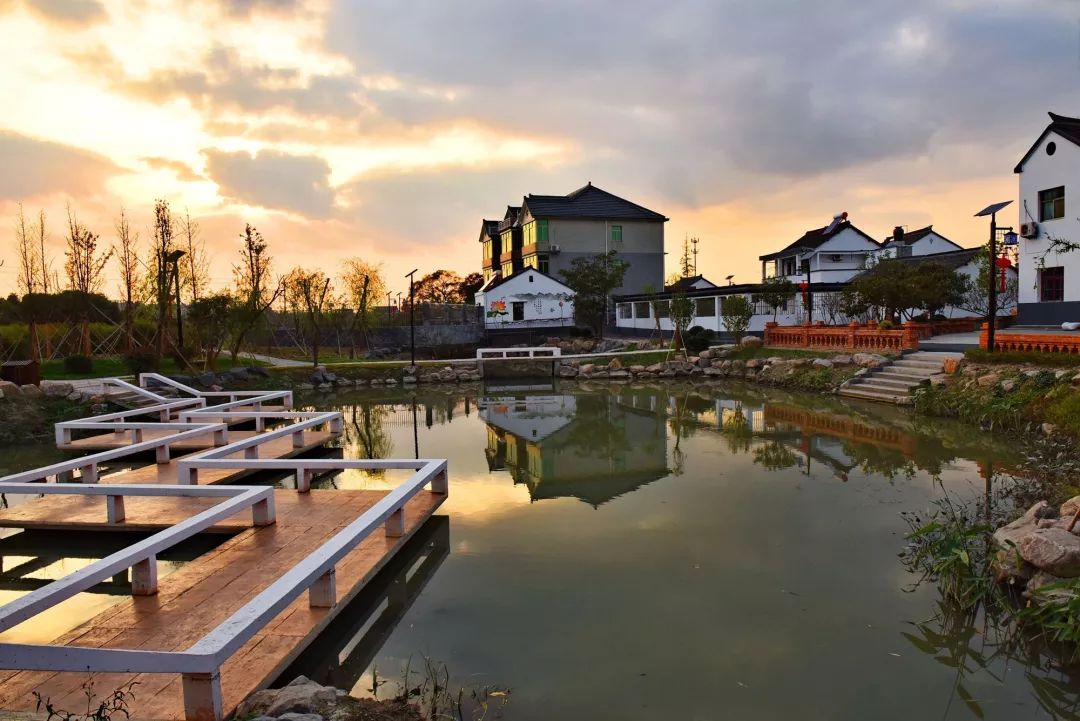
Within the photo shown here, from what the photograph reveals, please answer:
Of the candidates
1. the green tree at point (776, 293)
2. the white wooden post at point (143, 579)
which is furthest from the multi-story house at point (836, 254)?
the white wooden post at point (143, 579)

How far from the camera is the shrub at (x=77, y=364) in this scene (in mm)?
16562

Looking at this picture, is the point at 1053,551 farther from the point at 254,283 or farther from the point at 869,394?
the point at 254,283

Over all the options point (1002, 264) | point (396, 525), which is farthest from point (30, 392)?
point (1002, 264)

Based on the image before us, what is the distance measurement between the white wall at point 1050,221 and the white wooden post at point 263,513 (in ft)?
65.7

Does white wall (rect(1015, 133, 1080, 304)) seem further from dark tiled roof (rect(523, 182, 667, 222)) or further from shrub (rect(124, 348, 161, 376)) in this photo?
shrub (rect(124, 348, 161, 376))

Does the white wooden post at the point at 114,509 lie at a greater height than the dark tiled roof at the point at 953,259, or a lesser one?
lesser

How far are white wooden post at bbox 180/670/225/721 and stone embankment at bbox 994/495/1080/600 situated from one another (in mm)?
4618

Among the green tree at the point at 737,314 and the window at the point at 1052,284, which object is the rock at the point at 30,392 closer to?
the green tree at the point at 737,314

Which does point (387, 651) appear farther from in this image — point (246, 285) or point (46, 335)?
point (246, 285)

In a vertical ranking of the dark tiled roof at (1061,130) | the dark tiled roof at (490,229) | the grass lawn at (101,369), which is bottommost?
the grass lawn at (101,369)

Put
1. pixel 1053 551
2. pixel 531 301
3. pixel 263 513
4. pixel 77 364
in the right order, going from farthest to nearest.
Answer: pixel 531 301, pixel 77 364, pixel 263 513, pixel 1053 551

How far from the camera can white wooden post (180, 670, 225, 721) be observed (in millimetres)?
3000

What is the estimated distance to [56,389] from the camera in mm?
13367

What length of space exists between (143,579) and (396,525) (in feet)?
5.92
